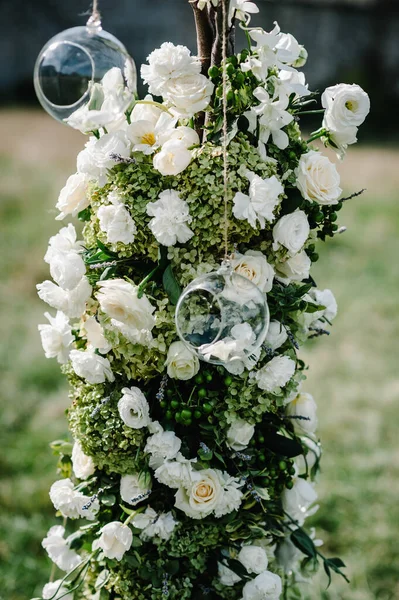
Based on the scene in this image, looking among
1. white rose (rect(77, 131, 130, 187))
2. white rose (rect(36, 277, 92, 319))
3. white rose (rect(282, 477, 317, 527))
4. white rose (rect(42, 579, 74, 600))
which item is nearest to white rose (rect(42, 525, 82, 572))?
white rose (rect(42, 579, 74, 600))

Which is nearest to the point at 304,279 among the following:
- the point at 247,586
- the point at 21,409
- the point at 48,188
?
the point at 247,586

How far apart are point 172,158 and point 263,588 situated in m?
1.24

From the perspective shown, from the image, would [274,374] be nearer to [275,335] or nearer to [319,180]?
[275,335]

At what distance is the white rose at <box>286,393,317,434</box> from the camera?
2.18 meters

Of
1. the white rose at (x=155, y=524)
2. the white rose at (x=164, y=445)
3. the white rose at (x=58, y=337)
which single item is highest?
the white rose at (x=58, y=337)

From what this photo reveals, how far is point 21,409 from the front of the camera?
447cm

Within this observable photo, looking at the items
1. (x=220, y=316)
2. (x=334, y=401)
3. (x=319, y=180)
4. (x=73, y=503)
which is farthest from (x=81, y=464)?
(x=334, y=401)

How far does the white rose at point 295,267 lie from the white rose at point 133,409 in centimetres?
52

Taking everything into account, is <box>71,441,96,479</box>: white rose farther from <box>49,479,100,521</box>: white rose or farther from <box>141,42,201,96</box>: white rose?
<box>141,42,201,96</box>: white rose

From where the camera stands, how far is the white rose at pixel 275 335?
1938 millimetres

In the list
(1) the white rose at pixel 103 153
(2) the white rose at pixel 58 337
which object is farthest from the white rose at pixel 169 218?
(2) the white rose at pixel 58 337

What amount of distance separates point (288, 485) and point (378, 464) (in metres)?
2.01

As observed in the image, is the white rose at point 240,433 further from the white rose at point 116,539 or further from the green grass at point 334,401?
the green grass at point 334,401

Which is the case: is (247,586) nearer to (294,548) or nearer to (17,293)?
(294,548)
